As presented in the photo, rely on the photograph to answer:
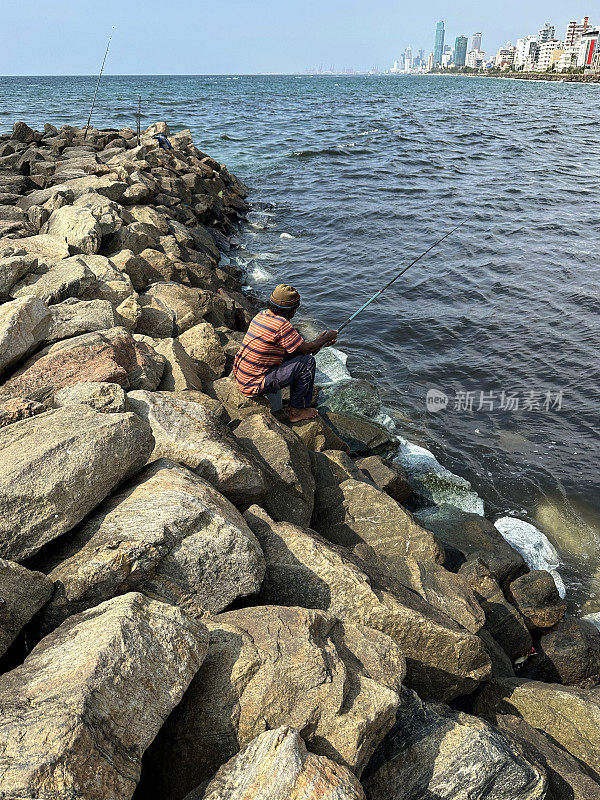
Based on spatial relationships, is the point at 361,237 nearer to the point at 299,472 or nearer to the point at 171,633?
the point at 299,472

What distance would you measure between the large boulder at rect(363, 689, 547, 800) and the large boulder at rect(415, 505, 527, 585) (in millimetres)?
2114

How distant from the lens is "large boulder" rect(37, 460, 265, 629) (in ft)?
8.66

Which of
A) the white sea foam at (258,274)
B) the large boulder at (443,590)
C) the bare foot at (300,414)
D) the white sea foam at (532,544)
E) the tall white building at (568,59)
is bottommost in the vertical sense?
the white sea foam at (532,544)

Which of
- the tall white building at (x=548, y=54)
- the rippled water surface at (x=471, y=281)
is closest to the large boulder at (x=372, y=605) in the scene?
the rippled water surface at (x=471, y=281)

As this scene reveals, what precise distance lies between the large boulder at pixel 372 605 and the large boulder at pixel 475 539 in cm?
158

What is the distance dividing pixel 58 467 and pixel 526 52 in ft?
630

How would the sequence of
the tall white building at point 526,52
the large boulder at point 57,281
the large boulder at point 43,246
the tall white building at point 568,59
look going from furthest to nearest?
the tall white building at point 526,52 < the tall white building at point 568,59 < the large boulder at point 43,246 < the large boulder at point 57,281

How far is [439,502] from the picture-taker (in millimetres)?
6320

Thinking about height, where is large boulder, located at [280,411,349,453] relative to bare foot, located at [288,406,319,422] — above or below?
below

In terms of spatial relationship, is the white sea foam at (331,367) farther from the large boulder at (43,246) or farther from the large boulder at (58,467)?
the large boulder at (58,467)

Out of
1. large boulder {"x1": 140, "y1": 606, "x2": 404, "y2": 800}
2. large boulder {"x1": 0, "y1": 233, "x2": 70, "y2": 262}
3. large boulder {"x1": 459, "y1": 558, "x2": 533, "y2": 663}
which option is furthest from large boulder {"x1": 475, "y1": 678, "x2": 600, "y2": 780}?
large boulder {"x1": 0, "y1": 233, "x2": 70, "y2": 262}

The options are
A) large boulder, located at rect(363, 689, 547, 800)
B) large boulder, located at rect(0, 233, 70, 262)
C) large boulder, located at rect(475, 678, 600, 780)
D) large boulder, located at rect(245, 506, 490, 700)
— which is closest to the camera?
large boulder, located at rect(363, 689, 547, 800)

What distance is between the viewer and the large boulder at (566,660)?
14.5ft

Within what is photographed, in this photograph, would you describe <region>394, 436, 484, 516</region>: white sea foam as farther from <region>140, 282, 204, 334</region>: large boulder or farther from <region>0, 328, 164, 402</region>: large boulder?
<region>0, 328, 164, 402</region>: large boulder
